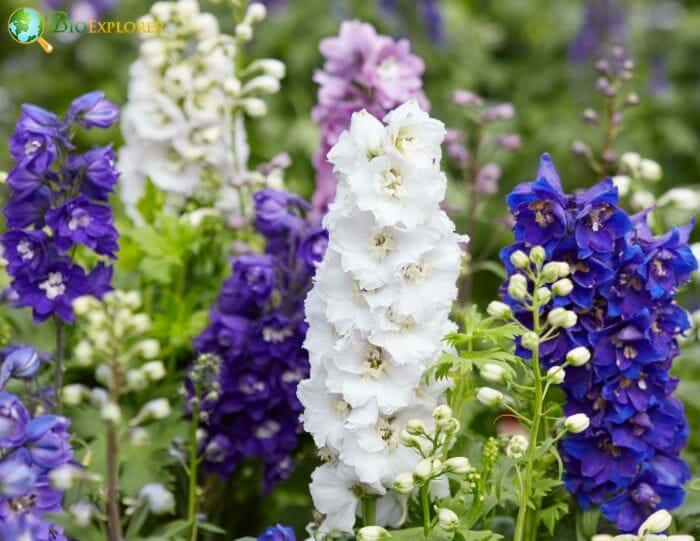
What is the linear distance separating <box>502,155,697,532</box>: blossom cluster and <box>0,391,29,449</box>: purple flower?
3.24 feet

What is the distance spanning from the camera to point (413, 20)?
262 inches

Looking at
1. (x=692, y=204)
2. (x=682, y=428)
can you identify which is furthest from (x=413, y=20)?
(x=682, y=428)

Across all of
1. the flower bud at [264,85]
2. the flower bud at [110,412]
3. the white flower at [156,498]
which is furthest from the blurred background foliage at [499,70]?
the flower bud at [110,412]

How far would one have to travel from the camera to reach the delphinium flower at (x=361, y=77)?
11.2 feet

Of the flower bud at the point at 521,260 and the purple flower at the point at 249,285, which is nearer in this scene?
the flower bud at the point at 521,260

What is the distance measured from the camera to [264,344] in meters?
3.04

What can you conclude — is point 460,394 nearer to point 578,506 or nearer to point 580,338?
point 580,338

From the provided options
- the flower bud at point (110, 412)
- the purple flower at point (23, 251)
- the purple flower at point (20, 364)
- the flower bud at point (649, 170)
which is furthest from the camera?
the flower bud at point (649, 170)

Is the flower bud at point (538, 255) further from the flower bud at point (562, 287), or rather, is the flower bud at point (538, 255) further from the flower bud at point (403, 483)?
the flower bud at point (403, 483)

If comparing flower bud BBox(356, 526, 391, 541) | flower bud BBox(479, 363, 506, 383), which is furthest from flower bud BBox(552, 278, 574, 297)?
flower bud BBox(356, 526, 391, 541)

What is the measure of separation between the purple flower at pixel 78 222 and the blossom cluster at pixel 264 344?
41cm

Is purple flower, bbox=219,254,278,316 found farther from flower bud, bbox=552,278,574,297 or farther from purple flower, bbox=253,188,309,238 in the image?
flower bud, bbox=552,278,574,297

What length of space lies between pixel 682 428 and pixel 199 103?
1622 mm

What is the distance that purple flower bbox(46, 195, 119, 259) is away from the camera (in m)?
2.69
